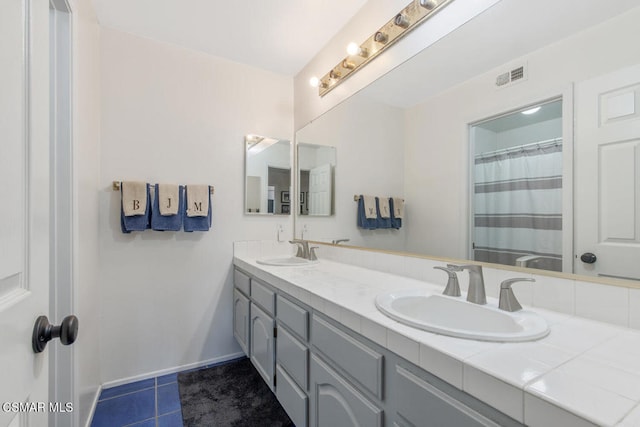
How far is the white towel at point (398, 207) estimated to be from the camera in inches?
62.6

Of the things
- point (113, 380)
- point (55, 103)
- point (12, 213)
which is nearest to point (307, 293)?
point (12, 213)

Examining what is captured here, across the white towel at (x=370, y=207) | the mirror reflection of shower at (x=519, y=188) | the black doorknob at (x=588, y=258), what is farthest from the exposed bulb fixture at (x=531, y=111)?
the white towel at (x=370, y=207)

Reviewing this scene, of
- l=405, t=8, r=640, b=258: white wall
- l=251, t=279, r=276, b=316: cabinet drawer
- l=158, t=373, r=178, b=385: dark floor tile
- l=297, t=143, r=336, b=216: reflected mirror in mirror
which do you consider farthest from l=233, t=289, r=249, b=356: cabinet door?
l=405, t=8, r=640, b=258: white wall

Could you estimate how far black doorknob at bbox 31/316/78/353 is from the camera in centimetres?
56

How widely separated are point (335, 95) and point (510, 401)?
6.39 ft

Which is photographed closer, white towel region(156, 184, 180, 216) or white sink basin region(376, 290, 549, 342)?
white sink basin region(376, 290, 549, 342)

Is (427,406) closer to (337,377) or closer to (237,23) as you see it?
(337,377)

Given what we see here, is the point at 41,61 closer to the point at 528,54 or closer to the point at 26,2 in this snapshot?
the point at 26,2

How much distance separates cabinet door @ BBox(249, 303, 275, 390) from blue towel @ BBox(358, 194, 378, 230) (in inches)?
31.0

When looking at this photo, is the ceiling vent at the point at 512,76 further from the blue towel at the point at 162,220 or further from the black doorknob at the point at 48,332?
the blue towel at the point at 162,220

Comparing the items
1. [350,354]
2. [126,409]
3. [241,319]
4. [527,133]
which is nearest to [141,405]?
[126,409]

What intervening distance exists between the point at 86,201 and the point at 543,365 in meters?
2.00

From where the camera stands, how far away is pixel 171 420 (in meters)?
1.64

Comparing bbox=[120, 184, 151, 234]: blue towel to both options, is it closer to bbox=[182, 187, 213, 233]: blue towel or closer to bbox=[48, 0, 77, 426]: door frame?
bbox=[182, 187, 213, 233]: blue towel
